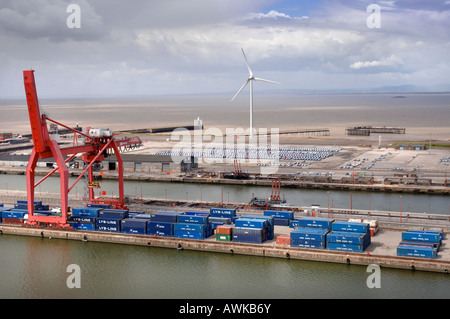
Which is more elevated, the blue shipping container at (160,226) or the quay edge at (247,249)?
the blue shipping container at (160,226)

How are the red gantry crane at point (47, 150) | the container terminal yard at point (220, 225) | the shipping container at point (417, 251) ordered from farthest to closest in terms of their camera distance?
the red gantry crane at point (47, 150), the container terminal yard at point (220, 225), the shipping container at point (417, 251)

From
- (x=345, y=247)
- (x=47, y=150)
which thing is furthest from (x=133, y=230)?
(x=345, y=247)

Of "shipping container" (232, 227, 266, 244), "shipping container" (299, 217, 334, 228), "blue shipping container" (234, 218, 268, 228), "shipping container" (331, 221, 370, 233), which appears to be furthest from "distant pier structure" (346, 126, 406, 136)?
"shipping container" (232, 227, 266, 244)

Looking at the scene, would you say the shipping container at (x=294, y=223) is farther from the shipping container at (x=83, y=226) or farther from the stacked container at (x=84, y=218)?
the shipping container at (x=83, y=226)

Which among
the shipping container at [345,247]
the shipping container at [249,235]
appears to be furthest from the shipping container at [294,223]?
the shipping container at [345,247]

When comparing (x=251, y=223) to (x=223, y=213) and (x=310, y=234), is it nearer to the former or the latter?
(x=310, y=234)
